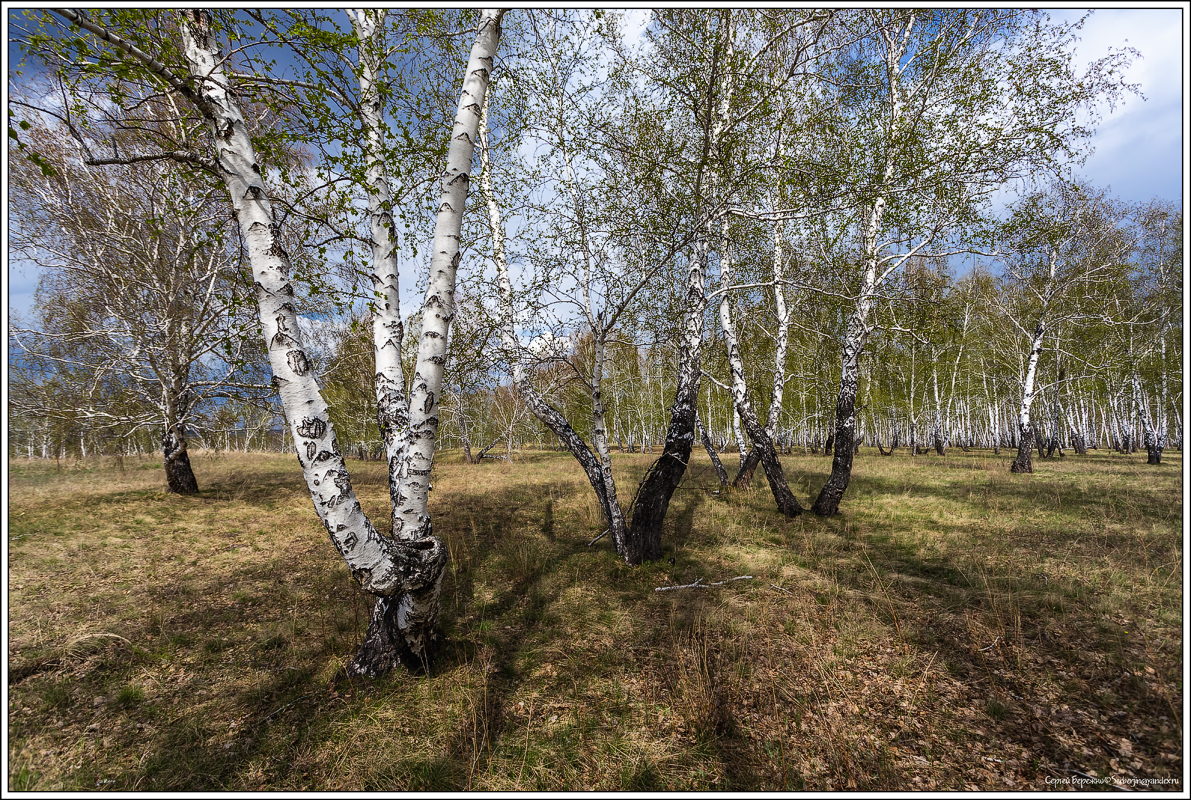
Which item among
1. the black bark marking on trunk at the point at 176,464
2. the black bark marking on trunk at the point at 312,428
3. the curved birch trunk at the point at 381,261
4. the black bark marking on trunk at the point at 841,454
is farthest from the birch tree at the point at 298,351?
the black bark marking on trunk at the point at 176,464

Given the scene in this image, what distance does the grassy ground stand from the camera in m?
3.08

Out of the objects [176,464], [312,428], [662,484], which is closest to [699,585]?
[662,484]

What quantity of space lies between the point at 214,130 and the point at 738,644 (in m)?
6.78

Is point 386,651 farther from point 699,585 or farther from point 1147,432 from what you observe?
point 1147,432

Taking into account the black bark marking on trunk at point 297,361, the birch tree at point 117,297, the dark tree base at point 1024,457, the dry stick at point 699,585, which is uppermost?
the birch tree at point 117,297

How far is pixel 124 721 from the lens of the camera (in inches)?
135

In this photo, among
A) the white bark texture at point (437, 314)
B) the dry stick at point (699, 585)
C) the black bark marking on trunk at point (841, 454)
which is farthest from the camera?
the black bark marking on trunk at point (841, 454)

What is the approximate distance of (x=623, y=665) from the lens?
14.1ft

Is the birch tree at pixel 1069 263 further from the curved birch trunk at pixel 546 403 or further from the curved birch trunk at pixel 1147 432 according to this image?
the curved birch trunk at pixel 546 403

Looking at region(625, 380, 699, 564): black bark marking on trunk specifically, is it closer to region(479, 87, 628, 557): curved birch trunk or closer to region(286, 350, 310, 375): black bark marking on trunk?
region(479, 87, 628, 557): curved birch trunk

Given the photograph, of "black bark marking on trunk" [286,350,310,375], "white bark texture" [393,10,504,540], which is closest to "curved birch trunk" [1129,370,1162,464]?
"white bark texture" [393,10,504,540]

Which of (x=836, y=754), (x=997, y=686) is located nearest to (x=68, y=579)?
(x=836, y=754)

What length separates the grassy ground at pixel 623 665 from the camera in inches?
121

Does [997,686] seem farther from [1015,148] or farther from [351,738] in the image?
[1015,148]
